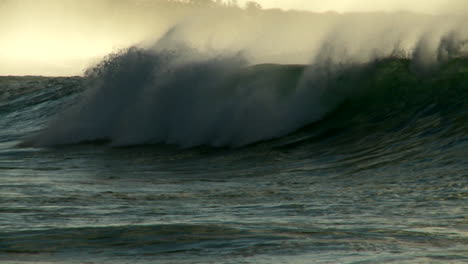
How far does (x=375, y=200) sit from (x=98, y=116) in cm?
876

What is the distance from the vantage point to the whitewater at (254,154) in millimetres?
5348

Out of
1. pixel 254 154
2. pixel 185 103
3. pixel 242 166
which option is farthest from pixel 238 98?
pixel 242 166

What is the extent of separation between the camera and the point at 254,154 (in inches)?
441

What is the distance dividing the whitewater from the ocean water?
0.09 feet

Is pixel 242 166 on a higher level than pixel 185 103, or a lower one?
lower

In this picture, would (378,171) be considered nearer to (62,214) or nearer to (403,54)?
(62,214)

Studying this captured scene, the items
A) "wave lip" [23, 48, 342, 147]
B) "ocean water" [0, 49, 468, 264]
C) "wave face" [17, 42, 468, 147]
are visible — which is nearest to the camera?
"ocean water" [0, 49, 468, 264]

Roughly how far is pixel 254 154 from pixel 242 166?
0.83 meters

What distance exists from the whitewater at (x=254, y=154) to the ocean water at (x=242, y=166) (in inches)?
1.1

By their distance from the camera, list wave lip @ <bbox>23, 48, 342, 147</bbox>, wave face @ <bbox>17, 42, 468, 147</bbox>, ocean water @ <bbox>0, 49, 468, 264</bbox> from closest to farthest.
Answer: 1. ocean water @ <bbox>0, 49, 468, 264</bbox>
2. wave face @ <bbox>17, 42, 468, 147</bbox>
3. wave lip @ <bbox>23, 48, 342, 147</bbox>

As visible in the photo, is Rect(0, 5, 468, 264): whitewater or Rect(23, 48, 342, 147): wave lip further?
Rect(23, 48, 342, 147): wave lip

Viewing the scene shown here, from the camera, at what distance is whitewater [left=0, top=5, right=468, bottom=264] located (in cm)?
→ 535

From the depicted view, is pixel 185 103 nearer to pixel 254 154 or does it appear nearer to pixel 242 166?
pixel 254 154

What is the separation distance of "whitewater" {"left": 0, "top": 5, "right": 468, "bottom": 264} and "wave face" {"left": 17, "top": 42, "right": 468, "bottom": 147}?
0.03 m
